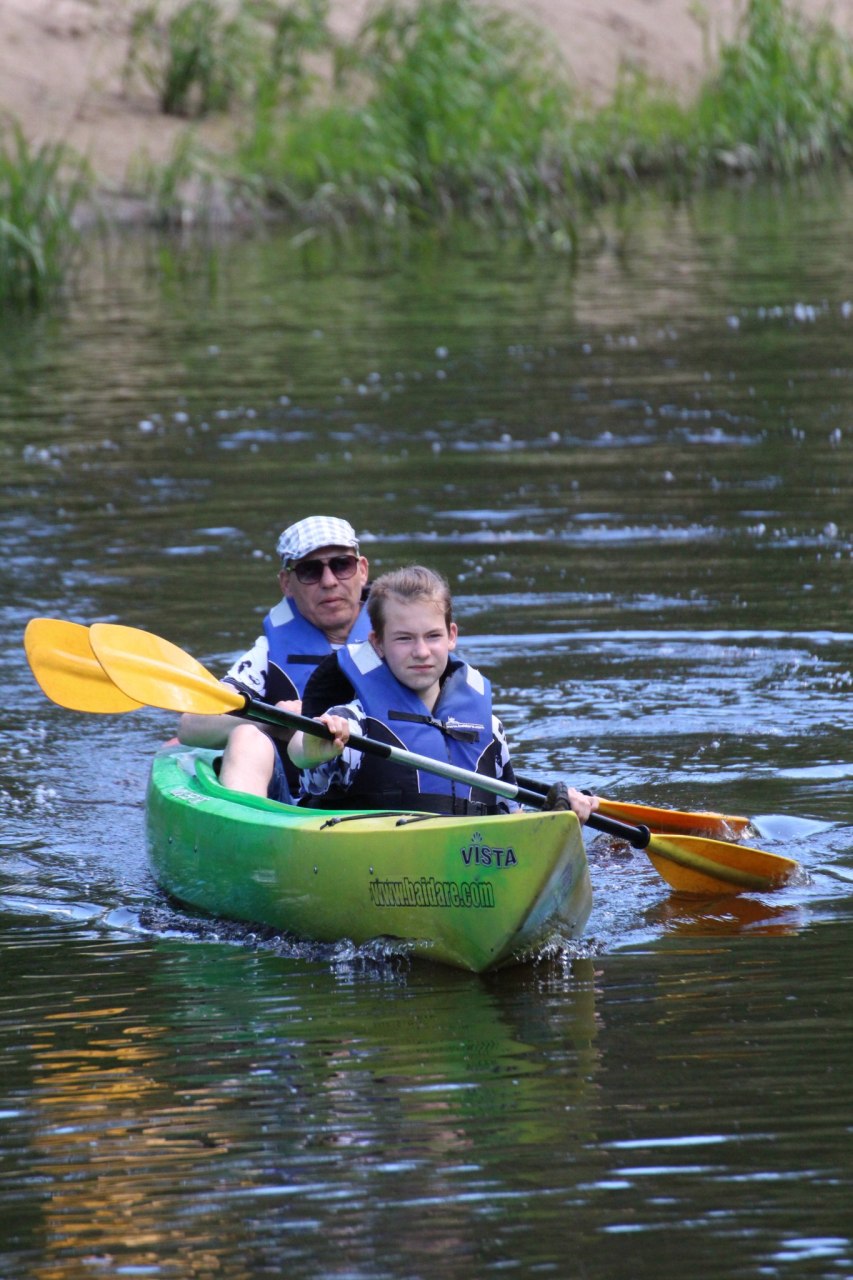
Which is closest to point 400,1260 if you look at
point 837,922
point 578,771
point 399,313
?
point 837,922

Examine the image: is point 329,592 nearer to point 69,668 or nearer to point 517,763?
point 69,668

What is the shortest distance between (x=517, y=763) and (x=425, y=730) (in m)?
1.49

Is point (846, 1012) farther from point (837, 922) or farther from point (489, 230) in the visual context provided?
point (489, 230)

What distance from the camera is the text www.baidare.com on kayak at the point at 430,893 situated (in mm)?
4391

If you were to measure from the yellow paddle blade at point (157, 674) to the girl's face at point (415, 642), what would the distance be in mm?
465

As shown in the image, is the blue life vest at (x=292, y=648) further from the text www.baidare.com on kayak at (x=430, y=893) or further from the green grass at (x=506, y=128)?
the green grass at (x=506, y=128)

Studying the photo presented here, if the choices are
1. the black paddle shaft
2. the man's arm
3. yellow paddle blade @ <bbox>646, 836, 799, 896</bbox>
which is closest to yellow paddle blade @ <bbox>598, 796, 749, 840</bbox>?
yellow paddle blade @ <bbox>646, 836, 799, 896</bbox>

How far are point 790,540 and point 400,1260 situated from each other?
6.05m

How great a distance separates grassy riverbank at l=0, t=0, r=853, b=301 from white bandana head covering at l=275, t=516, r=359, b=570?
41.3 ft

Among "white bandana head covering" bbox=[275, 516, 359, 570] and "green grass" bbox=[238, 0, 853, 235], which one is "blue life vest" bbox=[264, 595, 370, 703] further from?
"green grass" bbox=[238, 0, 853, 235]

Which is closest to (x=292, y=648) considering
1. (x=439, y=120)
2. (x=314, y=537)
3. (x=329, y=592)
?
(x=329, y=592)

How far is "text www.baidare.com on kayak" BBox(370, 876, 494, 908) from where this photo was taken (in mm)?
4391

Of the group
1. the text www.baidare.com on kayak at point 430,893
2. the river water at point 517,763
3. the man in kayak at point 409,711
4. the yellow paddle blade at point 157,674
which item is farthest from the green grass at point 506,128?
the text www.baidare.com on kayak at point 430,893

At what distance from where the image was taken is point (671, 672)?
23.4ft
